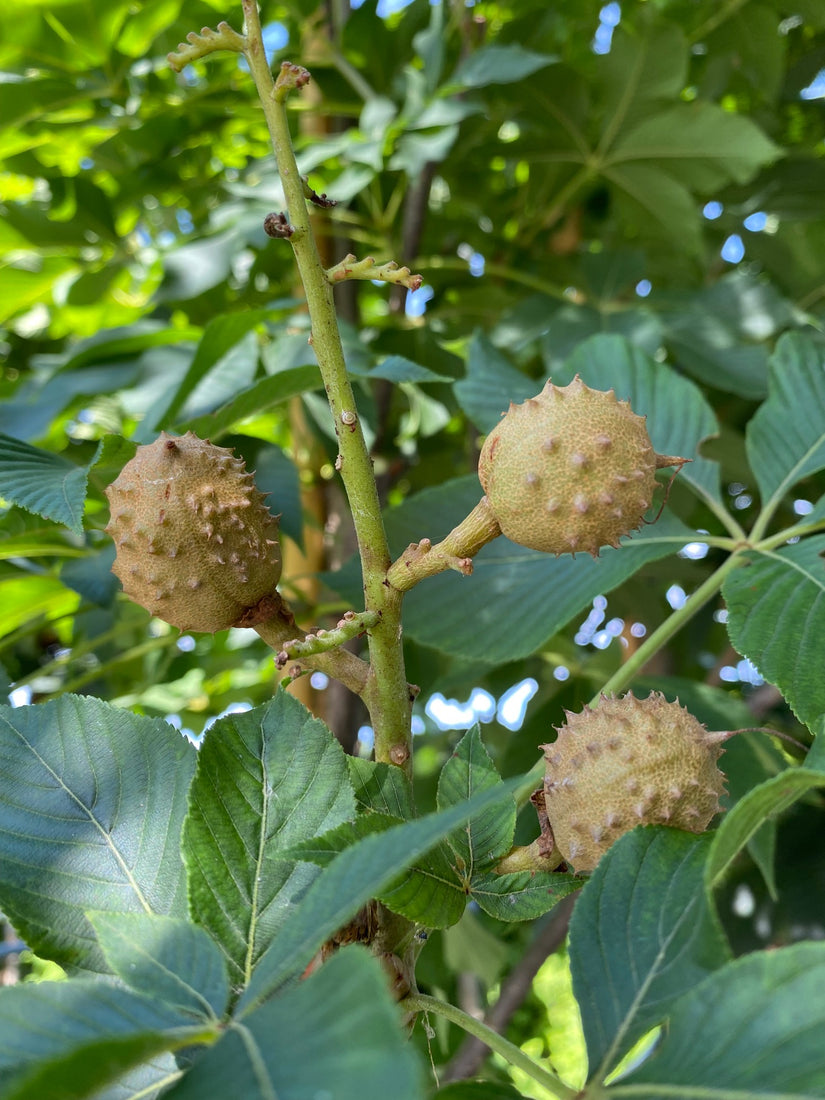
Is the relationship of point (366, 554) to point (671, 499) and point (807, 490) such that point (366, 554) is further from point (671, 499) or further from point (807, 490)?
point (807, 490)

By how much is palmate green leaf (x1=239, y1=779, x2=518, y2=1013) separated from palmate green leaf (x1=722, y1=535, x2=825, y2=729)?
39 cm

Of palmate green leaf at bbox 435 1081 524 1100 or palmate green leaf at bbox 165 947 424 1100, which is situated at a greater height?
palmate green leaf at bbox 165 947 424 1100

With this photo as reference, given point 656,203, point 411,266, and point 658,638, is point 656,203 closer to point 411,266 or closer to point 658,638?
point 411,266

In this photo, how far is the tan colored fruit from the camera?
62 cm

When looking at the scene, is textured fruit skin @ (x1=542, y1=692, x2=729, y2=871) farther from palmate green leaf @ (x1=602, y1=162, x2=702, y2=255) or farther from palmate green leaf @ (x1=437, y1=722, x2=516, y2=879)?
palmate green leaf @ (x1=602, y1=162, x2=702, y2=255)

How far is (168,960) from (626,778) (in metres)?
0.30

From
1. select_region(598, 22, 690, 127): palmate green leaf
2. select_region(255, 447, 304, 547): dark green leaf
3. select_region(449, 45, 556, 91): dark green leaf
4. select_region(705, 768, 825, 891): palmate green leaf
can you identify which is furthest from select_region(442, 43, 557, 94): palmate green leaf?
select_region(705, 768, 825, 891): palmate green leaf

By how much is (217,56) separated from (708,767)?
1655 millimetres

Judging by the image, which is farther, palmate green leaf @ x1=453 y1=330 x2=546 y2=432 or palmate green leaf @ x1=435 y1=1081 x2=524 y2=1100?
palmate green leaf @ x1=453 y1=330 x2=546 y2=432

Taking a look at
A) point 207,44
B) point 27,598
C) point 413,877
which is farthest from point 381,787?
point 27,598

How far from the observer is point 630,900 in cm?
57

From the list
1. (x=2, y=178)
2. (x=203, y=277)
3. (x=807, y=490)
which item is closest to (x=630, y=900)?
(x=203, y=277)

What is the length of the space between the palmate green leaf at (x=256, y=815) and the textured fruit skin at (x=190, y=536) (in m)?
0.10

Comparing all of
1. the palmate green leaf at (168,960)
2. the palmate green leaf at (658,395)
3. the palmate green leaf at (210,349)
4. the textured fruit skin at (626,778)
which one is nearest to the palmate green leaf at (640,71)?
the palmate green leaf at (658,395)
